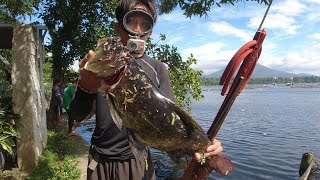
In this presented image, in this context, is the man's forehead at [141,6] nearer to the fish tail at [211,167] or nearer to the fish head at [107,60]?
the fish head at [107,60]

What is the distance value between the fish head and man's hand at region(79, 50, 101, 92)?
5 centimetres

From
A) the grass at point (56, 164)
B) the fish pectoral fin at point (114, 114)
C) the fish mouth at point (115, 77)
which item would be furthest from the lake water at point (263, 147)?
the fish mouth at point (115, 77)

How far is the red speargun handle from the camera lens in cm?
238

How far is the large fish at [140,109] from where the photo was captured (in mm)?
2059

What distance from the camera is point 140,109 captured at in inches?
92.2

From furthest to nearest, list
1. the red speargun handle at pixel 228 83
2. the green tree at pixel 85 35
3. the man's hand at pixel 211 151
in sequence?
the green tree at pixel 85 35
the man's hand at pixel 211 151
the red speargun handle at pixel 228 83

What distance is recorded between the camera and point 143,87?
2.34 meters

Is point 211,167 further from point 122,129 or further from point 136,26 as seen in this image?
point 136,26

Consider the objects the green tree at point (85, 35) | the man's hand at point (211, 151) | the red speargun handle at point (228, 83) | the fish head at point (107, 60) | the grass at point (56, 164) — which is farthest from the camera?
the green tree at point (85, 35)

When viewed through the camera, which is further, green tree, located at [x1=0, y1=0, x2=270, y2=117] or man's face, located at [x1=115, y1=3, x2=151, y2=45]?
green tree, located at [x1=0, y1=0, x2=270, y2=117]

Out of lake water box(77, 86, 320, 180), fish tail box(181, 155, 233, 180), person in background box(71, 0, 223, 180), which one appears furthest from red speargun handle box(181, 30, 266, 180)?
lake water box(77, 86, 320, 180)

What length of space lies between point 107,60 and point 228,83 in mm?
945

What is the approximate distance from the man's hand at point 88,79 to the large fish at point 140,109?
0.18 feet

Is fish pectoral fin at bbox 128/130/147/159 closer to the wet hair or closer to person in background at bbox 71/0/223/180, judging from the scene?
person in background at bbox 71/0/223/180
